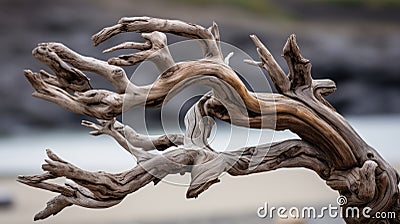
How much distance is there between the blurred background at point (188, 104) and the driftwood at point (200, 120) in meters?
0.91

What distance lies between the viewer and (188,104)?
1739mm

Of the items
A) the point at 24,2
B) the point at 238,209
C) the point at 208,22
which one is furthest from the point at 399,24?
the point at 24,2

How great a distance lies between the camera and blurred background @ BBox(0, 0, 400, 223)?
164 centimetres

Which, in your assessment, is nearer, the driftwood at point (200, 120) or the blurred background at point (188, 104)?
the driftwood at point (200, 120)

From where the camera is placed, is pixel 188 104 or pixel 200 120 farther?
pixel 188 104

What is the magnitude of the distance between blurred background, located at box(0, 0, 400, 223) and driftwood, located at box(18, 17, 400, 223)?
3.00ft

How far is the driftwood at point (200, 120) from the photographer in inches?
21.3

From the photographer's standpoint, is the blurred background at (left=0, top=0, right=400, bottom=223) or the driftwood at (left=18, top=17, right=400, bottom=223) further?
the blurred background at (left=0, top=0, right=400, bottom=223)

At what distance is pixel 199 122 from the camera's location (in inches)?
23.8

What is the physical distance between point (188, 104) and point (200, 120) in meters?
1.14

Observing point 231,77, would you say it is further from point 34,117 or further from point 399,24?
point 399,24

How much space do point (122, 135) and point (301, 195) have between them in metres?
1.13

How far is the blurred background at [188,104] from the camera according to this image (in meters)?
1.64

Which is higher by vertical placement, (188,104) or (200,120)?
(188,104)
